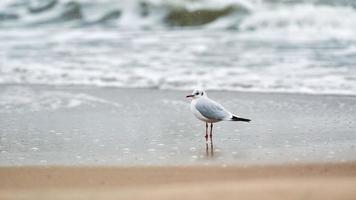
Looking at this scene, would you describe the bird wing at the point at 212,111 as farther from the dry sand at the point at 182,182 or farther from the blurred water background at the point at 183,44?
the blurred water background at the point at 183,44

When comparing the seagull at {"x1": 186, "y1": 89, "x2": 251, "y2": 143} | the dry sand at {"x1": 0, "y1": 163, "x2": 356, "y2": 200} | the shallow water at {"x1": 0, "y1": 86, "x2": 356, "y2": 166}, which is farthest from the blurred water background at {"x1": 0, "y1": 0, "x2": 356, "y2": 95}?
the dry sand at {"x1": 0, "y1": 163, "x2": 356, "y2": 200}

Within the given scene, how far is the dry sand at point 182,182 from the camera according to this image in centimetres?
371

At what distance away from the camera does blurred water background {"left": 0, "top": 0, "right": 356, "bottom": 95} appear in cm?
711

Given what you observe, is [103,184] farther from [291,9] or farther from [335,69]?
[291,9]

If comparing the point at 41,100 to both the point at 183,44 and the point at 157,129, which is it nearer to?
the point at 157,129

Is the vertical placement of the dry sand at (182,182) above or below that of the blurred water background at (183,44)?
below

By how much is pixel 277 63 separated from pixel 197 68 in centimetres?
76

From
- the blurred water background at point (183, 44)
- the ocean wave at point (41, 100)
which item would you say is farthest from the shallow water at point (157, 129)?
the blurred water background at point (183, 44)

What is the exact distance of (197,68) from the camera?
7539 mm

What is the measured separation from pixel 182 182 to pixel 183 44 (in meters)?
4.74

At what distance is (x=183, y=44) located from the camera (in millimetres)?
8664

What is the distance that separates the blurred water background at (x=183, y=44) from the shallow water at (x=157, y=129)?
43 centimetres

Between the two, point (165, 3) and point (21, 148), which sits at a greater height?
point (165, 3)

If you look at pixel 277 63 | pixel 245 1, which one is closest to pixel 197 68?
pixel 277 63
